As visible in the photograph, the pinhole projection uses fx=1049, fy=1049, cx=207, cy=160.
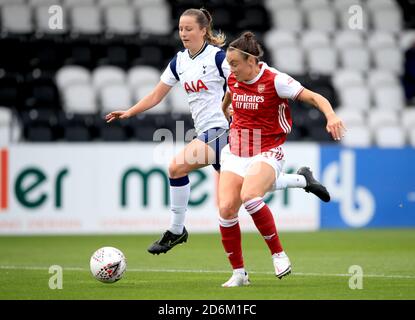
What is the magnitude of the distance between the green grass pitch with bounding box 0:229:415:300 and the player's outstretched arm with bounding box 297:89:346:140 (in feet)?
4.33

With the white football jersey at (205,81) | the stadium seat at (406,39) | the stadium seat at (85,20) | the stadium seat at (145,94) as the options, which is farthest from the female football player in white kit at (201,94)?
the stadium seat at (406,39)

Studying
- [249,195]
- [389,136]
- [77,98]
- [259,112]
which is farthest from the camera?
[389,136]

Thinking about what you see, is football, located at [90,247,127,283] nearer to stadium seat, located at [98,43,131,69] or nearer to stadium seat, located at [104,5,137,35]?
stadium seat, located at [98,43,131,69]

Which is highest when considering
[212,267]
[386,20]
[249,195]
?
[386,20]

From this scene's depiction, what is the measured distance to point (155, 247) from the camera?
1053cm

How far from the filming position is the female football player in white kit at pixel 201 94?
1020 cm

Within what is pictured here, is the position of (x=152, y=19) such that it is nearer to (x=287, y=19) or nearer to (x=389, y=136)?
(x=287, y=19)

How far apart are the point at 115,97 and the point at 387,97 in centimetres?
522

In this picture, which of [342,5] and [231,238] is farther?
[342,5]

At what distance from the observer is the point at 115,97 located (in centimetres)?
1728

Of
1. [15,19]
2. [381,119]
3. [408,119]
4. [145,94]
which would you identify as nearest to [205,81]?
[145,94]

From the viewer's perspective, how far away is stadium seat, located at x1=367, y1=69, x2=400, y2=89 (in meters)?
19.3

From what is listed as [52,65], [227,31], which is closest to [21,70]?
[52,65]
